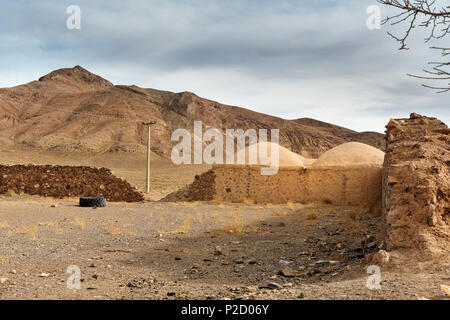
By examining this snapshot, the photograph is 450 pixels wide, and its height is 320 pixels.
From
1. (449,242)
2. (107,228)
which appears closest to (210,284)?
(449,242)

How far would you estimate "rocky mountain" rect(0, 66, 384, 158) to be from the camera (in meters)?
56.6

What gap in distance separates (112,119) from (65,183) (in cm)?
4337

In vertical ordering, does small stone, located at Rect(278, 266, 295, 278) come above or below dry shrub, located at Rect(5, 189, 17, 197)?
below

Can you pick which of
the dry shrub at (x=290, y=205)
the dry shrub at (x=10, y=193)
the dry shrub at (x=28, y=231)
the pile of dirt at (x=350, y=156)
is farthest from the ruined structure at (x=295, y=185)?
the dry shrub at (x=28, y=231)

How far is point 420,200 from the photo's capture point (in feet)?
19.1

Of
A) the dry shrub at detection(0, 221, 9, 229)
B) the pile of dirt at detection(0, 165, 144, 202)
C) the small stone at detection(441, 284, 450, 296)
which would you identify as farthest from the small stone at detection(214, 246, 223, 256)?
the pile of dirt at detection(0, 165, 144, 202)

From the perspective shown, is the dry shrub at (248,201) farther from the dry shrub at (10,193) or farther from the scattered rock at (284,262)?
the scattered rock at (284,262)

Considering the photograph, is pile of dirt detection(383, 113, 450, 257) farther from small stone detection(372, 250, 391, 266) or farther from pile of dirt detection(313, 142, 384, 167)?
pile of dirt detection(313, 142, 384, 167)

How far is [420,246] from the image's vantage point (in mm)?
5410

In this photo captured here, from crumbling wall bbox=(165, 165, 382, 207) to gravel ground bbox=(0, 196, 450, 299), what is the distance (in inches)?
275

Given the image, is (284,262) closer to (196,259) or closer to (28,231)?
(196,259)

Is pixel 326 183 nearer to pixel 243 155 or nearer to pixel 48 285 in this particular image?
pixel 243 155

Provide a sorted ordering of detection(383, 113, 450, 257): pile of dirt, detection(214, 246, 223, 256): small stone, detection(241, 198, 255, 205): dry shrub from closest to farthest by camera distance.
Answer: detection(383, 113, 450, 257): pile of dirt → detection(214, 246, 223, 256): small stone → detection(241, 198, 255, 205): dry shrub

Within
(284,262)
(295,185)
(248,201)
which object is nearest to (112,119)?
(248,201)
